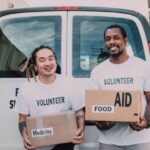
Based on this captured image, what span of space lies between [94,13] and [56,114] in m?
1.16

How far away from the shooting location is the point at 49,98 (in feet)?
14.0

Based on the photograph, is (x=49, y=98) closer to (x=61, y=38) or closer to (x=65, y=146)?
(x=65, y=146)

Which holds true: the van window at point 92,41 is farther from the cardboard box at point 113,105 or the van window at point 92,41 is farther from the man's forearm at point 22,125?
the man's forearm at point 22,125

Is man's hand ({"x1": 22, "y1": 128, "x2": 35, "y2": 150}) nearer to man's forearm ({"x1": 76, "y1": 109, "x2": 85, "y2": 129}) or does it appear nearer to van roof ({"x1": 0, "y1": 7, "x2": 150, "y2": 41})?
man's forearm ({"x1": 76, "y1": 109, "x2": 85, "y2": 129})

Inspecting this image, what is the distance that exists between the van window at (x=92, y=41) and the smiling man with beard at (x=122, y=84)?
1.57 feet

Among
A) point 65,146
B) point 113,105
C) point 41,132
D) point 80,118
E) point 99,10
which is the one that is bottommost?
point 65,146

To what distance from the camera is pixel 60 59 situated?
15.7ft

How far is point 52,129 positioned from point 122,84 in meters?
0.68

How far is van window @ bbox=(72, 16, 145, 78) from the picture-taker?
4812 mm

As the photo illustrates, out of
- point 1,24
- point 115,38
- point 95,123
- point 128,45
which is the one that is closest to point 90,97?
point 95,123

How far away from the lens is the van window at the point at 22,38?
15.9 ft

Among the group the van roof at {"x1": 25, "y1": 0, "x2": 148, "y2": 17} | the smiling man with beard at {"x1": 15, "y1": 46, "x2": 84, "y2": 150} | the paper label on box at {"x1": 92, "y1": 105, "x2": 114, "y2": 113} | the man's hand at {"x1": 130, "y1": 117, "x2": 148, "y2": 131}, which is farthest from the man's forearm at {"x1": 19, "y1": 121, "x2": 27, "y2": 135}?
the van roof at {"x1": 25, "y1": 0, "x2": 148, "y2": 17}

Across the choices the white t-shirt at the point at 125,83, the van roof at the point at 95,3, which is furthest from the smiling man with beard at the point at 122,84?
the van roof at the point at 95,3

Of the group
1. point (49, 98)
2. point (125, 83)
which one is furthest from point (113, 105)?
point (49, 98)
